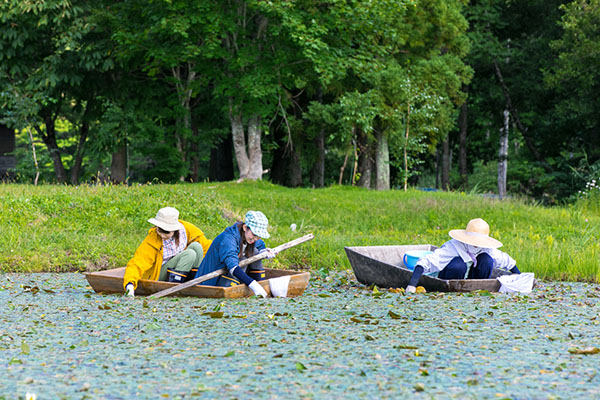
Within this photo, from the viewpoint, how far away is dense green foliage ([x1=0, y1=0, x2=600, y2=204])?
17469mm

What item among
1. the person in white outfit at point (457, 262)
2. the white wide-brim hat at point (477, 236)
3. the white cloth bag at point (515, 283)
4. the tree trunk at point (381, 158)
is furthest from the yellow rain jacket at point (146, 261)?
the tree trunk at point (381, 158)

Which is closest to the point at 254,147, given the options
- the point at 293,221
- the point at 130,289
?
the point at 293,221

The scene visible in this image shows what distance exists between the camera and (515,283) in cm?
711

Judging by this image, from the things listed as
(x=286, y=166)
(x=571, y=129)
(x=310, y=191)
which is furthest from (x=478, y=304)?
(x=571, y=129)

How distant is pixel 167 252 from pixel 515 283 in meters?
3.53

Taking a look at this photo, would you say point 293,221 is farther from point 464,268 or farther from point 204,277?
point 204,277

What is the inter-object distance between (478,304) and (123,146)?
1535cm

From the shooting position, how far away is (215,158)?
973 inches

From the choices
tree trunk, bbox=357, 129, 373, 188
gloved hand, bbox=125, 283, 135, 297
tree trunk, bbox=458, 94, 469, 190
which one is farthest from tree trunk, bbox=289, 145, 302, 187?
gloved hand, bbox=125, 283, 135, 297

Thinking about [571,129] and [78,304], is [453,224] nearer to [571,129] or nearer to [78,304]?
[78,304]

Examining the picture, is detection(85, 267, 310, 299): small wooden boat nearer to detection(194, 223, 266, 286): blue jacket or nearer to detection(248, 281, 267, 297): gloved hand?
detection(248, 281, 267, 297): gloved hand

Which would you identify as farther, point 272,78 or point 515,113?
point 515,113

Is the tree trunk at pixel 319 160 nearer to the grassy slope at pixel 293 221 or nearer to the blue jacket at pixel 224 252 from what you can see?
the grassy slope at pixel 293 221

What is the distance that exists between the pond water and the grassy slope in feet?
7.48
